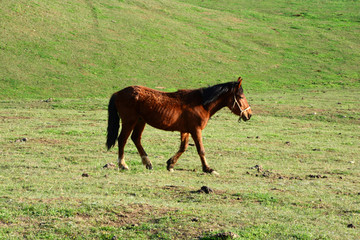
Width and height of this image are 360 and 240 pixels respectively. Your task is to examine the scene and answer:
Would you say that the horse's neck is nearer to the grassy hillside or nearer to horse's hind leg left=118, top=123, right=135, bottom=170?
horse's hind leg left=118, top=123, right=135, bottom=170

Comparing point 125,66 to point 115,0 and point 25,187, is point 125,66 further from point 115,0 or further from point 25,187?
point 25,187

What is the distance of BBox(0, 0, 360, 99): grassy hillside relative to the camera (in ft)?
113

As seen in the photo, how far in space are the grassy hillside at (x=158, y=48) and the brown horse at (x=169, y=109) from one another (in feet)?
66.4

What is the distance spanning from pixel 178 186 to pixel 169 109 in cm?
208

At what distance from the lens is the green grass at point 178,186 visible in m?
6.84

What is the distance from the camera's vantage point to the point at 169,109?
10.7 metres

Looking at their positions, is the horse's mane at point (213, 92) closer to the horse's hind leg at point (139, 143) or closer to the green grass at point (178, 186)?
the horse's hind leg at point (139, 143)

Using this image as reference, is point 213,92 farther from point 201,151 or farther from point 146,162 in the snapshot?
point 146,162

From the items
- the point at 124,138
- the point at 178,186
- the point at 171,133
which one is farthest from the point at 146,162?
the point at 171,133

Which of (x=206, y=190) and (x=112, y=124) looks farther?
(x=112, y=124)

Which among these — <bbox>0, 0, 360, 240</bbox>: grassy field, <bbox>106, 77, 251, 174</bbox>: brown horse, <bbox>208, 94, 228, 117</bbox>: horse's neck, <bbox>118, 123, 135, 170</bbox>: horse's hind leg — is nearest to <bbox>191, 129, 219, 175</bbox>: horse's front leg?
<bbox>106, 77, 251, 174</bbox>: brown horse

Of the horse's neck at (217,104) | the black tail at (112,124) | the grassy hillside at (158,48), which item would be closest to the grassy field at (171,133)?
the grassy hillside at (158,48)

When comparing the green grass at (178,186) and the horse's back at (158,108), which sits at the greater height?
the horse's back at (158,108)

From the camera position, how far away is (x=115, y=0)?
5550cm
